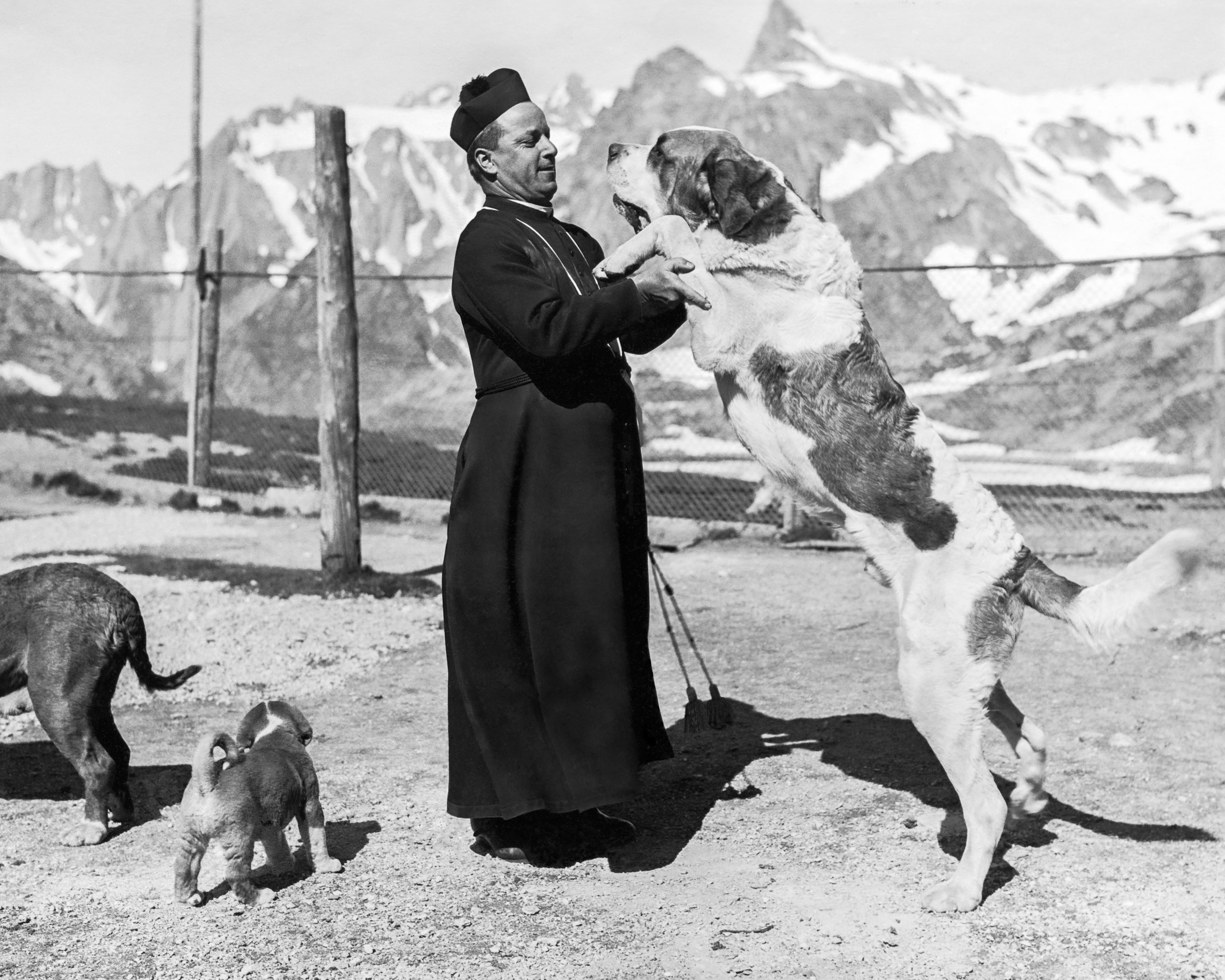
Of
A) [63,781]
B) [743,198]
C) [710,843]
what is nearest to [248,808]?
[710,843]

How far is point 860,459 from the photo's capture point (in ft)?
A: 12.1

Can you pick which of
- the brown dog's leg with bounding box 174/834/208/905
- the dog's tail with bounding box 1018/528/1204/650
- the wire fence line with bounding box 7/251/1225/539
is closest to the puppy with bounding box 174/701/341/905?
the brown dog's leg with bounding box 174/834/208/905

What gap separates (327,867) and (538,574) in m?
1.11

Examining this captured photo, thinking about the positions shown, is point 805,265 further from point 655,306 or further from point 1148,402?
point 1148,402

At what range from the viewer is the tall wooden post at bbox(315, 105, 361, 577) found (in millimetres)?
8445

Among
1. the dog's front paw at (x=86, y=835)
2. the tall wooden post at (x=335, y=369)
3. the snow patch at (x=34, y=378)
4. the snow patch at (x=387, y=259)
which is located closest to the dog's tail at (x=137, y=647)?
the dog's front paw at (x=86, y=835)

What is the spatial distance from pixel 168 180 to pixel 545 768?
7774 inches

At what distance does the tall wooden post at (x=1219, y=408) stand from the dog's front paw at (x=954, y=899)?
29.8ft

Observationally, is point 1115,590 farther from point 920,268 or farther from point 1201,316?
point 1201,316

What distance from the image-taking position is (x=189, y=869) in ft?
11.8

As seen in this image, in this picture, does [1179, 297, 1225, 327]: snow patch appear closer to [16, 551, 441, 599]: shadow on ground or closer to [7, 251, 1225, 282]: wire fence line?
[7, 251, 1225, 282]: wire fence line

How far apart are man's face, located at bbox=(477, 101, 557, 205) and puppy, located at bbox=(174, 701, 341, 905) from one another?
73.5 inches

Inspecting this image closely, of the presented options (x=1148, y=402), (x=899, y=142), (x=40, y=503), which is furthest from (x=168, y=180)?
(x=40, y=503)

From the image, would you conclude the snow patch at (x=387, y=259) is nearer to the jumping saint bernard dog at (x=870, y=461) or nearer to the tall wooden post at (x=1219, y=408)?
the tall wooden post at (x=1219, y=408)
